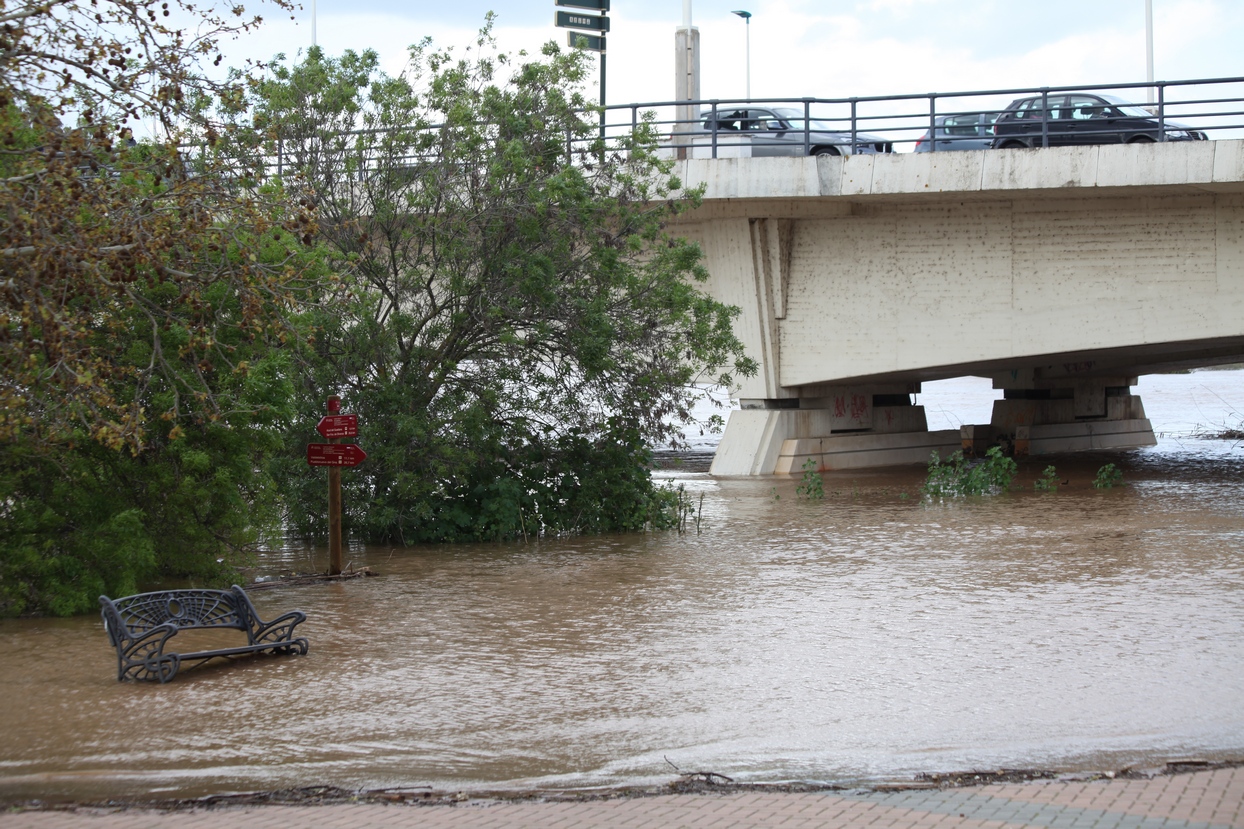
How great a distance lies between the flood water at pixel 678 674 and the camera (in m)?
6.61

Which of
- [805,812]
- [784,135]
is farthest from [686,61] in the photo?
[805,812]

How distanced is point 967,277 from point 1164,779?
15131 millimetres

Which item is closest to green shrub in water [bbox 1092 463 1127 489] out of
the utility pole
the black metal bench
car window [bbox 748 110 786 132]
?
car window [bbox 748 110 786 132]

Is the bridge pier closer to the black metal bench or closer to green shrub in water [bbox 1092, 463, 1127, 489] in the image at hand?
green shrub in water [bbox 1092, 463, 1127, 489]

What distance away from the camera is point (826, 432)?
24.3 m

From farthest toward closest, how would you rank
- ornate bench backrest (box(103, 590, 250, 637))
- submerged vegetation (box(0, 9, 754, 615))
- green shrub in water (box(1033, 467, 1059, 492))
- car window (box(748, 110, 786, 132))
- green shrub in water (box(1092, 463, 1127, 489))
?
car window (box(748, 110, 786, 132)) → green shrub in water (box(1092, 463, 1127, 489)) → green shrub in water (box(1033, 467, 1059, 492)) → submerged vegetation (box(0, 9, 754, 615)) → ornate bench backrest (box(103, 590, 250, 637))

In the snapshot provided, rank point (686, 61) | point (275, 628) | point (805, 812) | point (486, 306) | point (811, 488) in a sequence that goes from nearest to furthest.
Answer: point (805, 812), point (275, 628), point (486, 306), point (811, 488), point (686, 61)

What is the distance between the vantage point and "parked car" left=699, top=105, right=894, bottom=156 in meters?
20.7

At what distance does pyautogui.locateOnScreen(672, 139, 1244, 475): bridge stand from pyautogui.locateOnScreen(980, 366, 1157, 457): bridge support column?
6323 millimetres

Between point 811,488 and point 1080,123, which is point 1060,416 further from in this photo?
point 811,488

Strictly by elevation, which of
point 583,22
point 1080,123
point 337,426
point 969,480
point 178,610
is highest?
point 583,22

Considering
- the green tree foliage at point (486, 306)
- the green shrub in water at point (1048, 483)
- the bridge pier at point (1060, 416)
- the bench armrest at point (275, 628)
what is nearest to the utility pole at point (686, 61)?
the bridge pier at point (1060, 416)

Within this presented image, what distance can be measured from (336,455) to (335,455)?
1 cm

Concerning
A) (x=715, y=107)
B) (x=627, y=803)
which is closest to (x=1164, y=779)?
(x=627, y=803)
